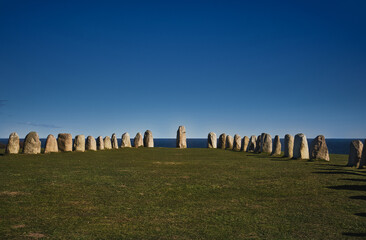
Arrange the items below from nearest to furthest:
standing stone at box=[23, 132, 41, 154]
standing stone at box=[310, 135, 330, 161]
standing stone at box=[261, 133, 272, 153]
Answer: standing stone at box=[310, 135, 330, 161] → standing stone at box=[23, 132, 41, 154] → standing stone at box=[261, 133, 272, 153]

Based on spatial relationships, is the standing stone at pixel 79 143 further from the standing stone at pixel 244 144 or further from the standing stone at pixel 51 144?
the standing stone at pixel 244 144

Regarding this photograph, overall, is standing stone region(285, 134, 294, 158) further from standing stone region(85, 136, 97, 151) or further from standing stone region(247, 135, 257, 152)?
standing stone region(85, 136, 97, 151)

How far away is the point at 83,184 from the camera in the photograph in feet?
30.3

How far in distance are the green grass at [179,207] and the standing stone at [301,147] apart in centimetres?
809

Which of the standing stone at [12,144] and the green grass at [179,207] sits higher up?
the standing stone at [12,144]

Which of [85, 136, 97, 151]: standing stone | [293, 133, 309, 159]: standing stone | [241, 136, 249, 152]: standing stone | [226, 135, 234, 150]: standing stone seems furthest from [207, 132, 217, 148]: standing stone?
[293, 133, 309, 159]: standing stone

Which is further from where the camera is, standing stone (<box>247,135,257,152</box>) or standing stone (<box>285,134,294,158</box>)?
standing stone (<box>247,135,257,152</box>)

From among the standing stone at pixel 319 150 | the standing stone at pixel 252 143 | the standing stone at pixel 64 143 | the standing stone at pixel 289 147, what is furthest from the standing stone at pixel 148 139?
the standing stone at pixel 319 150

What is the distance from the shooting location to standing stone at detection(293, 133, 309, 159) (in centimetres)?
1886

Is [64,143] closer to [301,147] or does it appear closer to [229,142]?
[301,147]

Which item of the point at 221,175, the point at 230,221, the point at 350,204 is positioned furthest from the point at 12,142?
the point at 350,204

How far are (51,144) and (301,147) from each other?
16.8m

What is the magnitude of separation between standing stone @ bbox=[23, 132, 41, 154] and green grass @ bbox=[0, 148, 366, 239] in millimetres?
9214

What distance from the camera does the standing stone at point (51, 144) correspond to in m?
21.1
